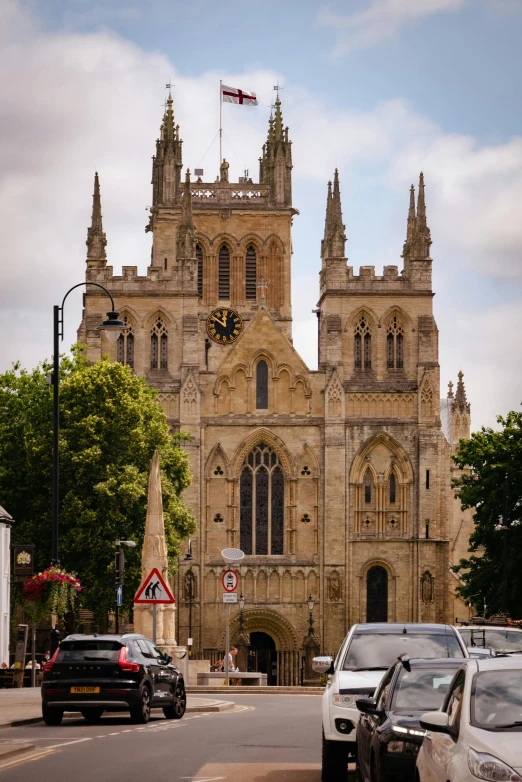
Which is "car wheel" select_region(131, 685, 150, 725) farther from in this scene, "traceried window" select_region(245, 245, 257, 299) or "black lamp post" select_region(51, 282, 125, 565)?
"traceried window" select_region(245, 245, 257, 299)

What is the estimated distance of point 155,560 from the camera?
38.9m

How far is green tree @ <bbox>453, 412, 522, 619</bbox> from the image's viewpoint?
52.9 meters

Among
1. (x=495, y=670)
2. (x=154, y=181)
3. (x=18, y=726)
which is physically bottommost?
(x=18, y=726)

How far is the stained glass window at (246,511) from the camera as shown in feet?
240

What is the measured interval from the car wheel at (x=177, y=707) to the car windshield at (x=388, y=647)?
9.12 m

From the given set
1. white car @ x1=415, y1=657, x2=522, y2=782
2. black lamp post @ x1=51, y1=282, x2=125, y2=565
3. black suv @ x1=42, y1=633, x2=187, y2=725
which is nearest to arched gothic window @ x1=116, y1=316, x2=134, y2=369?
black lamp post @ x1=51, y1=282, x2=125, y2=565

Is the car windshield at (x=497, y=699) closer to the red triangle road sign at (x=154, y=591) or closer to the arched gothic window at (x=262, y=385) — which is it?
the red triangle road sign at (x=154, y=591)

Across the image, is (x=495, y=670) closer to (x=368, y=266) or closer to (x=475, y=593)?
Result: (x=475, y=593)

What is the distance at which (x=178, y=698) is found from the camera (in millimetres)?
26625

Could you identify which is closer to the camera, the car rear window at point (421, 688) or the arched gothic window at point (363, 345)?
the car rear window at point (421, 688)

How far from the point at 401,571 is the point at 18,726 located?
163 feet

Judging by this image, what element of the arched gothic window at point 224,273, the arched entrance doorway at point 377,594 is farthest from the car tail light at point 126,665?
the arched gothic window at point 224,273

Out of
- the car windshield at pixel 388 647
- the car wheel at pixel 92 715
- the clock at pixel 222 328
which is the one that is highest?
the clock at pixel 222 328

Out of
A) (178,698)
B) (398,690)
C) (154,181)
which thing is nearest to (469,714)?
(398,690)
